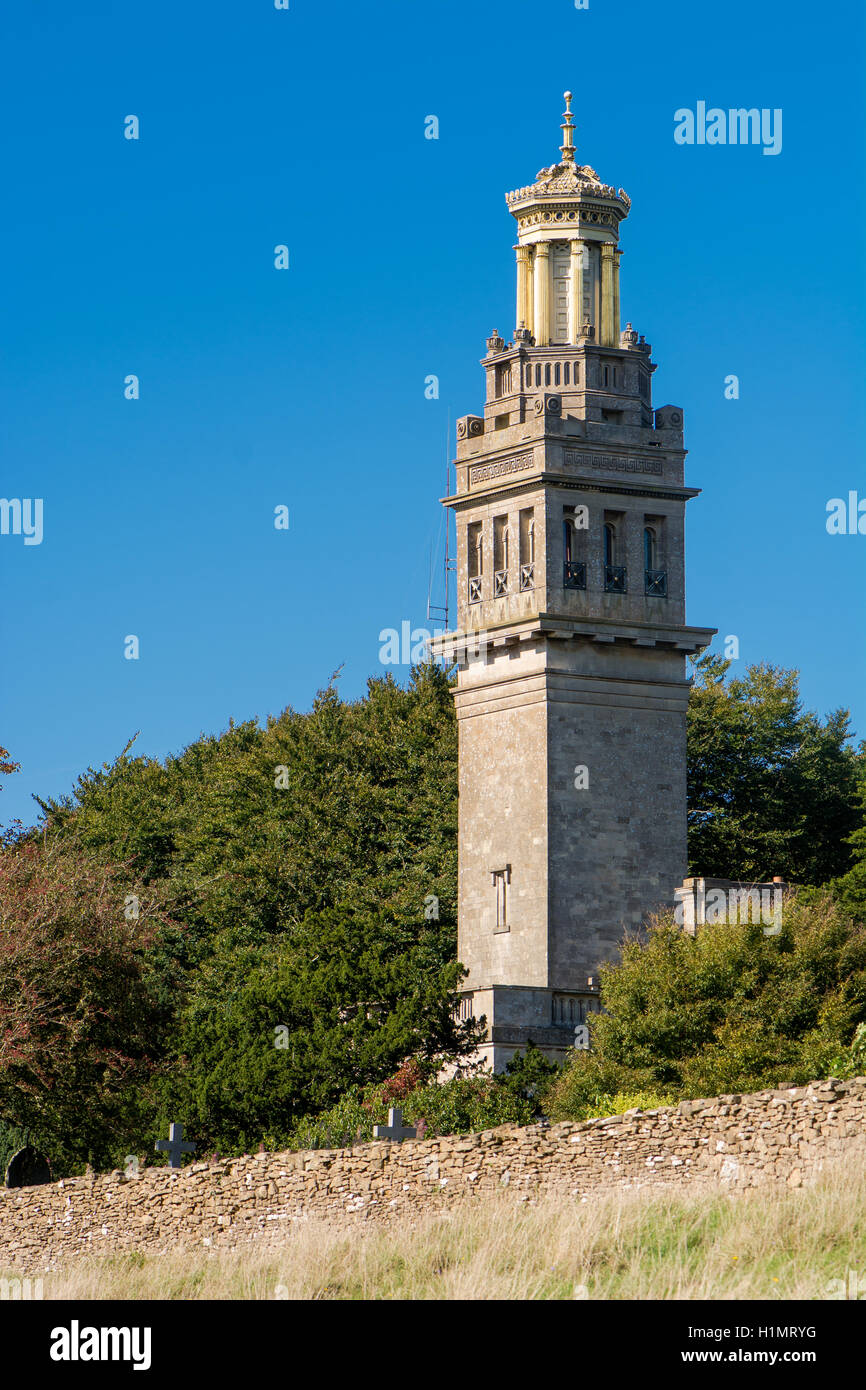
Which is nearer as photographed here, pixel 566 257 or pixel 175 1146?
pixel 175 1146

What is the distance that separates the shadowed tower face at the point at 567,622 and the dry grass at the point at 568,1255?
22587mm

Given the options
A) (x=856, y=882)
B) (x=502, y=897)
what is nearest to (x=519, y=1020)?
(x=502, y=897)

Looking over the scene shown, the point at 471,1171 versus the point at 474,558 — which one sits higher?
the point at 474,558

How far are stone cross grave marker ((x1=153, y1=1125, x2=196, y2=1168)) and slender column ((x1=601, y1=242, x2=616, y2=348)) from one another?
24063mm

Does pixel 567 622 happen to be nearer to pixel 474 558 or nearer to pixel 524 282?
pixel 474 558

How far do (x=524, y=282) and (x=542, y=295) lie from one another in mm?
691

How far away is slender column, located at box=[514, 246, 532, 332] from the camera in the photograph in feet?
186

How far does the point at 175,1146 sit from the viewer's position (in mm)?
40062

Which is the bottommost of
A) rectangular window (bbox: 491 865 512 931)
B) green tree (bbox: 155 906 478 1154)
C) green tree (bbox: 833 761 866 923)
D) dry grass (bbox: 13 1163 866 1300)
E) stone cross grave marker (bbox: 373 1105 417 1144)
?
dry grass (bbox: 13 1163 866 1300)


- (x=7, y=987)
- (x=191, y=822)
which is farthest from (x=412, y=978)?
(x=191, y=822)

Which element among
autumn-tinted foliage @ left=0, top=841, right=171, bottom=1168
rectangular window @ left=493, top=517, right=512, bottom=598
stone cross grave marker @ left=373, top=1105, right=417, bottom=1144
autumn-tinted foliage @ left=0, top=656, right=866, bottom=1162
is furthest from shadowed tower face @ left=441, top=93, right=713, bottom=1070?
stone cross grave marker @ left=373, top=1105, right=417, bottom=1144

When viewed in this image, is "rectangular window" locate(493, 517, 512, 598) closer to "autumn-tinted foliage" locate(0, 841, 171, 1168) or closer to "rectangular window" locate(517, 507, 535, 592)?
"rectangular window" locate(517, 507, 535, 592)

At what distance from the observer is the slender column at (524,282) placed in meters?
56.7
